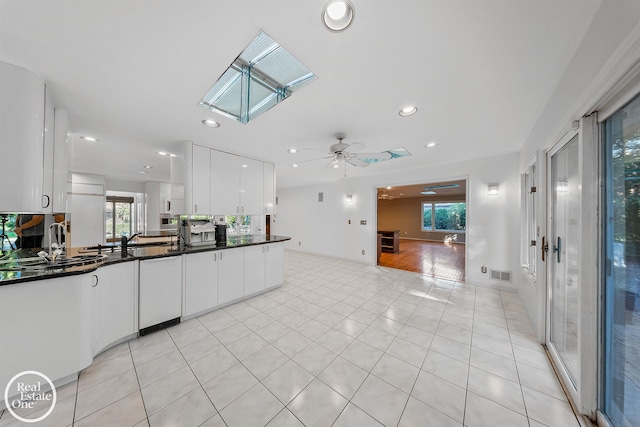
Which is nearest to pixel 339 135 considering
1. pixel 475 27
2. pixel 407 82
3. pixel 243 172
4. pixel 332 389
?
pixel 407 82

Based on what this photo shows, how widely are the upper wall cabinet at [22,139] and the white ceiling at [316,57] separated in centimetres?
14

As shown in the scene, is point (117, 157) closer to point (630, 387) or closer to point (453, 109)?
point (453, 109)

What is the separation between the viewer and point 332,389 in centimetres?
156

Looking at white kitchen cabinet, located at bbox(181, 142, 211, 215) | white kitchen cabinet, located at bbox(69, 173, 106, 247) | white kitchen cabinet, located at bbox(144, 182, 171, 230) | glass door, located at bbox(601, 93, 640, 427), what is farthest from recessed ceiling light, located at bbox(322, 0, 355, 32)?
white kitchen cabinet, located at bbox(69, 173, 106, 247)

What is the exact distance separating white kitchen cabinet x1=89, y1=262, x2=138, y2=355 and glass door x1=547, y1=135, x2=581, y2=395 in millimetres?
3937

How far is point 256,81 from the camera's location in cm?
182

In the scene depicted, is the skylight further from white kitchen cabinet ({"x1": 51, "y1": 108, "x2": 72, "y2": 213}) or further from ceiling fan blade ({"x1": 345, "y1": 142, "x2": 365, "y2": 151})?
white kitchen cabinet ({"x1": 51, "y1": 108, "x2": 72, "y2": 213})

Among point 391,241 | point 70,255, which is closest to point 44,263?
point 70,255

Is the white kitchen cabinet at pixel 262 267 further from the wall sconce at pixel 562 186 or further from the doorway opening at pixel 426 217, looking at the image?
the doorway opening at pixel 426 217

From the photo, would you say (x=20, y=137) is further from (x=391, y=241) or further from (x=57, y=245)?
(x=391, y=241)

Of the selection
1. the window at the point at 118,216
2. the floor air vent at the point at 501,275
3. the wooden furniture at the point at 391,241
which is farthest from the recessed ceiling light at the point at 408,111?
the window at the point at 118,216

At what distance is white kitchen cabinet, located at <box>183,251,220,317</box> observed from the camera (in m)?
2.58

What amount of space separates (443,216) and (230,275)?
36.6 feet

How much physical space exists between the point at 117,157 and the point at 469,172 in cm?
685
